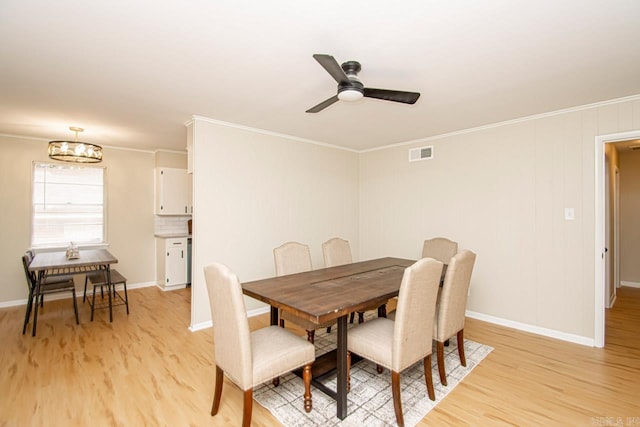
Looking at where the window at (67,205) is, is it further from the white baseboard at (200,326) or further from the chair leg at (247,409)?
the chair leg at (247,409)

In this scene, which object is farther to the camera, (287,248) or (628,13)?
(287,248)

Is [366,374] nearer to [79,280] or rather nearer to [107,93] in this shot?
[107,93]

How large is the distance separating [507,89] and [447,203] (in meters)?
1.78

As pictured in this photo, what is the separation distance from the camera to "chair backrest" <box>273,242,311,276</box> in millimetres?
3115

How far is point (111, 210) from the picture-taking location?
5.27 m

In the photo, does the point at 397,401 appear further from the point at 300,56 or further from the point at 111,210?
the point at 111,210

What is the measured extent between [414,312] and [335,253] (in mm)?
1733

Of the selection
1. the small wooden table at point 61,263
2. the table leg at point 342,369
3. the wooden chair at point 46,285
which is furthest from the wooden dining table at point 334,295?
the wooden chair at point 46,285

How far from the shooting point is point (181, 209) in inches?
223

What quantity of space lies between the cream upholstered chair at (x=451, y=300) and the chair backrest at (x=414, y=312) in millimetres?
261

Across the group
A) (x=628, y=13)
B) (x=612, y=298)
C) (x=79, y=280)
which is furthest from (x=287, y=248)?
(x=612, y=298)

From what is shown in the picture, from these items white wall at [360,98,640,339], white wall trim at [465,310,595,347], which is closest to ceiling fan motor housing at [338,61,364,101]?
white wall at [360,98,640,339]

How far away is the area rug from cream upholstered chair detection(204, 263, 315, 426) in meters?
0.13

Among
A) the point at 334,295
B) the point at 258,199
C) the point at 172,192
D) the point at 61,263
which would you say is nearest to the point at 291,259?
the point at 334,295
